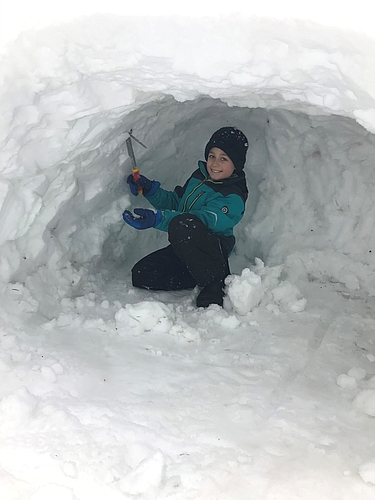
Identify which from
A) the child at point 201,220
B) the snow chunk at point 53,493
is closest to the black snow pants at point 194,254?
the child at point 201,220

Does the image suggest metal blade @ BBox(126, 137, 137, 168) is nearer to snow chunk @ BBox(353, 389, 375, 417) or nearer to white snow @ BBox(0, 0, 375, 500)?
white snow @ BBox(0, 0, 375, 500)

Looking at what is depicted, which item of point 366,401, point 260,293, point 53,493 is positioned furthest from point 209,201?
point 53,493

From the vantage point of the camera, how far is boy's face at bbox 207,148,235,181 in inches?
110

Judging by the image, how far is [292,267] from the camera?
9.31ft

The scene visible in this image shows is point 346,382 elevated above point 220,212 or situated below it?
below

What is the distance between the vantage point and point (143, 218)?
2.59 meters

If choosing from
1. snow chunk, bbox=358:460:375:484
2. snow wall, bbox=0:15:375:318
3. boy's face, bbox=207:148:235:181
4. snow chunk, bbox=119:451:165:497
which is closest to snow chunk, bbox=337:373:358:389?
snow chunk, bbox=358:460:375:484

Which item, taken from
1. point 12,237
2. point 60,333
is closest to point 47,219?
point 12,237

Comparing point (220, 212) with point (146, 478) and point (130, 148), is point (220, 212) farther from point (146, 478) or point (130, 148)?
point (146, 478)

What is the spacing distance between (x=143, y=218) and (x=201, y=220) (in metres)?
0.36

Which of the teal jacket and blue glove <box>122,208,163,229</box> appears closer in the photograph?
Result: blue glove <box>122,208,163,229</box>

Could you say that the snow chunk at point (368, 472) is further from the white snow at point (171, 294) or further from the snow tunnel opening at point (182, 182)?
the snow tunnel opening at point (182, 182)

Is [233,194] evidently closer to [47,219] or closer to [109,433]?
[47,219]

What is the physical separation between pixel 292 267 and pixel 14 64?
197 centimetres
